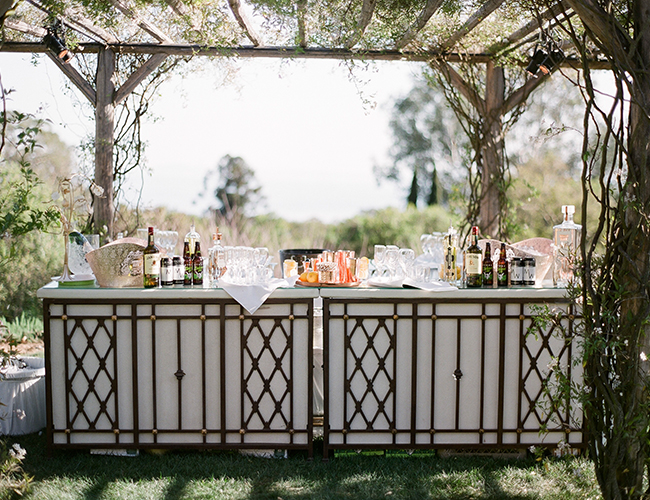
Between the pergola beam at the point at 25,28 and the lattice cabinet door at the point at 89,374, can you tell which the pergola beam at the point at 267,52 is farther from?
the lattice cabinet door at the point at 89,374

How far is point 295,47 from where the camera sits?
→ 491cm

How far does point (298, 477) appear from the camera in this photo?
3.07 m

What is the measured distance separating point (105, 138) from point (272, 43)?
5.40ft

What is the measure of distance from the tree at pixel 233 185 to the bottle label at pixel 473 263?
11.9 m

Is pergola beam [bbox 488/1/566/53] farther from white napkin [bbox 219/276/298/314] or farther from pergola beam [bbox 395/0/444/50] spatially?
white napkin [bbox 219/276/298/314]

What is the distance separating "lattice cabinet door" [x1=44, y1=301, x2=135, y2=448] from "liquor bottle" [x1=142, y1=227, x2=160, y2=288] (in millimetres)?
171

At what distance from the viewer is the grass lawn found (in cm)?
289

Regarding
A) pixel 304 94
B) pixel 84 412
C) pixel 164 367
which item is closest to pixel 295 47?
pixel 164 367

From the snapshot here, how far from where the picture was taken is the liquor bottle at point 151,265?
3.21 m

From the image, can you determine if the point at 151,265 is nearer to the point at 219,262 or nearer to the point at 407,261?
the point at 219,262

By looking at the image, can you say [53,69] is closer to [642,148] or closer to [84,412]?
[84,412]

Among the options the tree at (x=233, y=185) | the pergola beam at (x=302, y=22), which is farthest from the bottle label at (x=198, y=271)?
the tree at (x=233, y=185)

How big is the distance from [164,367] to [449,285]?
62.0 inches

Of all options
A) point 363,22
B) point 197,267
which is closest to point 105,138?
point 363,22
